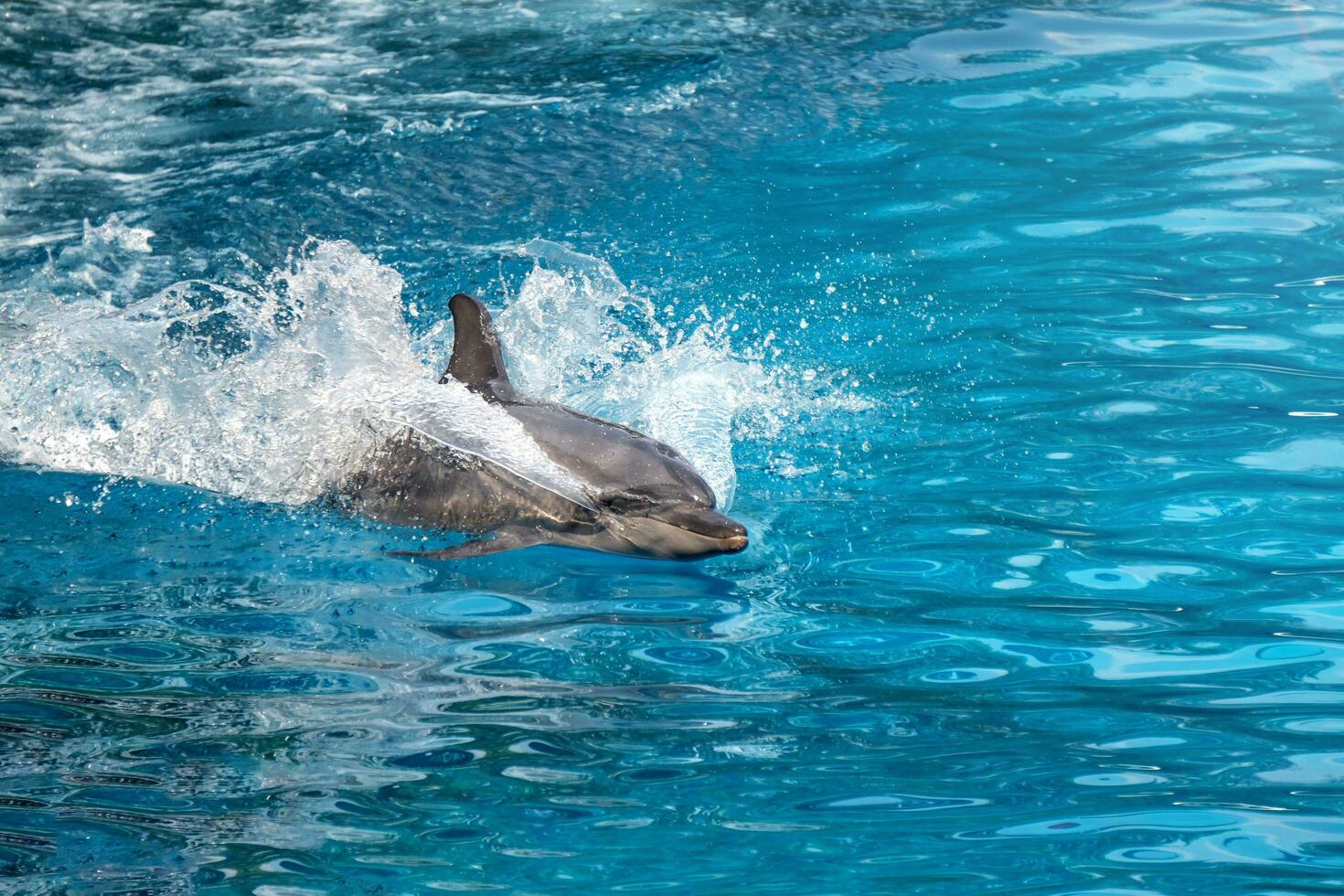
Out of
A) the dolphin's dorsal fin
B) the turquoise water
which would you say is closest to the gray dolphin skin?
the dolphin's dorsal fin

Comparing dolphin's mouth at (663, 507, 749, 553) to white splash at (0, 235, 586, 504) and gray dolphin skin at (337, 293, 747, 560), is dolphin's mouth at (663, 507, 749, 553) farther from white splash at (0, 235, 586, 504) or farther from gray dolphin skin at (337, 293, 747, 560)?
white splash at (0, 235, 586, 504)

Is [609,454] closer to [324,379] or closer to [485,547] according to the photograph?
[485,547]

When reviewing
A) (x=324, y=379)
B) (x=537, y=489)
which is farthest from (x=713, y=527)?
(x=324, y=379)

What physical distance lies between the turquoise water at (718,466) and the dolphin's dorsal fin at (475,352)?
0.25 metres

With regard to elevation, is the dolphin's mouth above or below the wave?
below

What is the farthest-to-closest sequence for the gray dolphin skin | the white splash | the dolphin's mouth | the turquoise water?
the white splash
the gray dolphin skin
the dolphin's mouth
the turquoise water

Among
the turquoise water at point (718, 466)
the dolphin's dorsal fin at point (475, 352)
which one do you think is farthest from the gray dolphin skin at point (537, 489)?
the turquoise water at point (718, 466)

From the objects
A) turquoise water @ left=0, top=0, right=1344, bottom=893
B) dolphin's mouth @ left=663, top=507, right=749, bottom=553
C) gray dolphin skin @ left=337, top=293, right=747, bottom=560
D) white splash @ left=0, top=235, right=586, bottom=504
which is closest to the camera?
turquoise water @ left=0, top=0, right=1344, bottom=893

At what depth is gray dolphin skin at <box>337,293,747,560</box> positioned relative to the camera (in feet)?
16.4

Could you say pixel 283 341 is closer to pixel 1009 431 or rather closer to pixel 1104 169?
pixel 1009 431

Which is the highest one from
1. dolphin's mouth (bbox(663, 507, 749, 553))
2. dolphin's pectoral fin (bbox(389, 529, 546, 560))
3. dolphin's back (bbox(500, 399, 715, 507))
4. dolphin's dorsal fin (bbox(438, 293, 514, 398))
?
dolphin's dorsal fin (bbox(438, 293, 514, 398))

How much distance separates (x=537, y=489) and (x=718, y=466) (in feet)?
2.62

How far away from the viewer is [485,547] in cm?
502

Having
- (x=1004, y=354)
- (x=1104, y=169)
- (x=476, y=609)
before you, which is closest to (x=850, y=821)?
(x=476, y=609)
